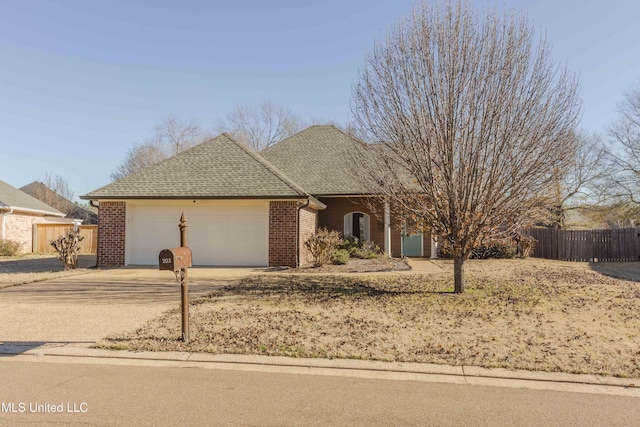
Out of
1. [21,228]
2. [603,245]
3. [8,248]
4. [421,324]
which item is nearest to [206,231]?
[421,324]

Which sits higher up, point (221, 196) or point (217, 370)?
point (221, 196)

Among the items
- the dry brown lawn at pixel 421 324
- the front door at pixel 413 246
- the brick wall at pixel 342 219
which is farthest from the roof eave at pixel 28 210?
the front door at pixel 413 246

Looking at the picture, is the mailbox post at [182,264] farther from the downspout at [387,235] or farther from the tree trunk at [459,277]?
the downspout at [387,235]

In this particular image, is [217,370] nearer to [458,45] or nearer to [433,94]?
[433,94]

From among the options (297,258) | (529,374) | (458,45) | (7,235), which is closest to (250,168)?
(297,258)

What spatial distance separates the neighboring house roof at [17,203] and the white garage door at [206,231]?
489 inches

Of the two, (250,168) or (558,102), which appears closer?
(558,102)

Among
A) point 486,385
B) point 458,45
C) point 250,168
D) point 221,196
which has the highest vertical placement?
point 458,45

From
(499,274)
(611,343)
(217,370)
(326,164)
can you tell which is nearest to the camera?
(217,370)

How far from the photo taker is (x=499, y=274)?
1343cm

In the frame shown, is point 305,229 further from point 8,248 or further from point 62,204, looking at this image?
point 62,204

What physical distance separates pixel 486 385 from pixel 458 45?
6.97 meters

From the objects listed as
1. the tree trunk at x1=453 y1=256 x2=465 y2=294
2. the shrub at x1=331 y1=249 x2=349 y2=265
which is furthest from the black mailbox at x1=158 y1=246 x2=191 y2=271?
the shrub at x1=331 y1=249 x2=349 y2=265

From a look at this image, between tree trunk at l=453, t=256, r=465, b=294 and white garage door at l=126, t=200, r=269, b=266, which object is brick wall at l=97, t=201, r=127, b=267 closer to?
white garage door at l=126, t=200, r=269, b=266
